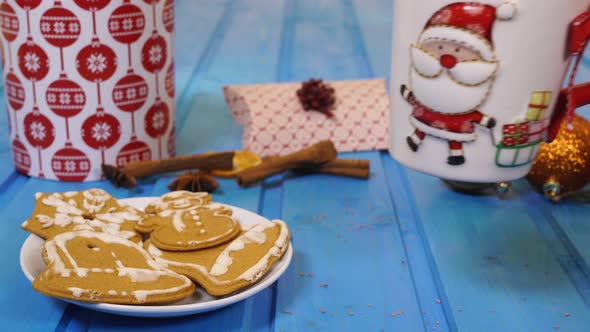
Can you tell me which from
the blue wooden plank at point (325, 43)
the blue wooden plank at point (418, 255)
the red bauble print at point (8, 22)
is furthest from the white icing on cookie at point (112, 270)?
the blue wooden plank at point (325, 43)

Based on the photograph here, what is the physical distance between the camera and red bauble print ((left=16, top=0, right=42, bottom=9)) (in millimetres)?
736

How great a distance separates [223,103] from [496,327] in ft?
1.97

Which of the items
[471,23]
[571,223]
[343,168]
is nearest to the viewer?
[471,23]

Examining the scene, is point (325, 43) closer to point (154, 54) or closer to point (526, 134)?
point (154, 54)

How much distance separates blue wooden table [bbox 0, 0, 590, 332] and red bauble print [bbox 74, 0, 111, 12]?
18cm

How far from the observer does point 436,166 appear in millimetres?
537

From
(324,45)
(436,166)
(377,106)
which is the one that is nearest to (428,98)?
(436,166)

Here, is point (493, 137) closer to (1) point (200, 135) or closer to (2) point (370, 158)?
(2) point (370, 158)

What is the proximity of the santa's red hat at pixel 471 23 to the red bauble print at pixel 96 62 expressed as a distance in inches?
15.1

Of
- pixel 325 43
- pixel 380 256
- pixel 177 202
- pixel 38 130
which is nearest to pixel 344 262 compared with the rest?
pixel 380 256

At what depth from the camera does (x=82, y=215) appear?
0.63m

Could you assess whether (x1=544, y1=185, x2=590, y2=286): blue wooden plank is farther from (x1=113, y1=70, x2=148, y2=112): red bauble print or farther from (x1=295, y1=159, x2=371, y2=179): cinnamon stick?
(x1=113, y1=70, x2=148, y2=112): red bauble print

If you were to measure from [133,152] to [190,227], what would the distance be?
242 millimetres

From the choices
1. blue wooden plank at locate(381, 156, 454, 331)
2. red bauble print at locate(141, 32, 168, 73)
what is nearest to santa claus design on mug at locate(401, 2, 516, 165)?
blue wooden plank at locate(381, 156, 454, 331)
